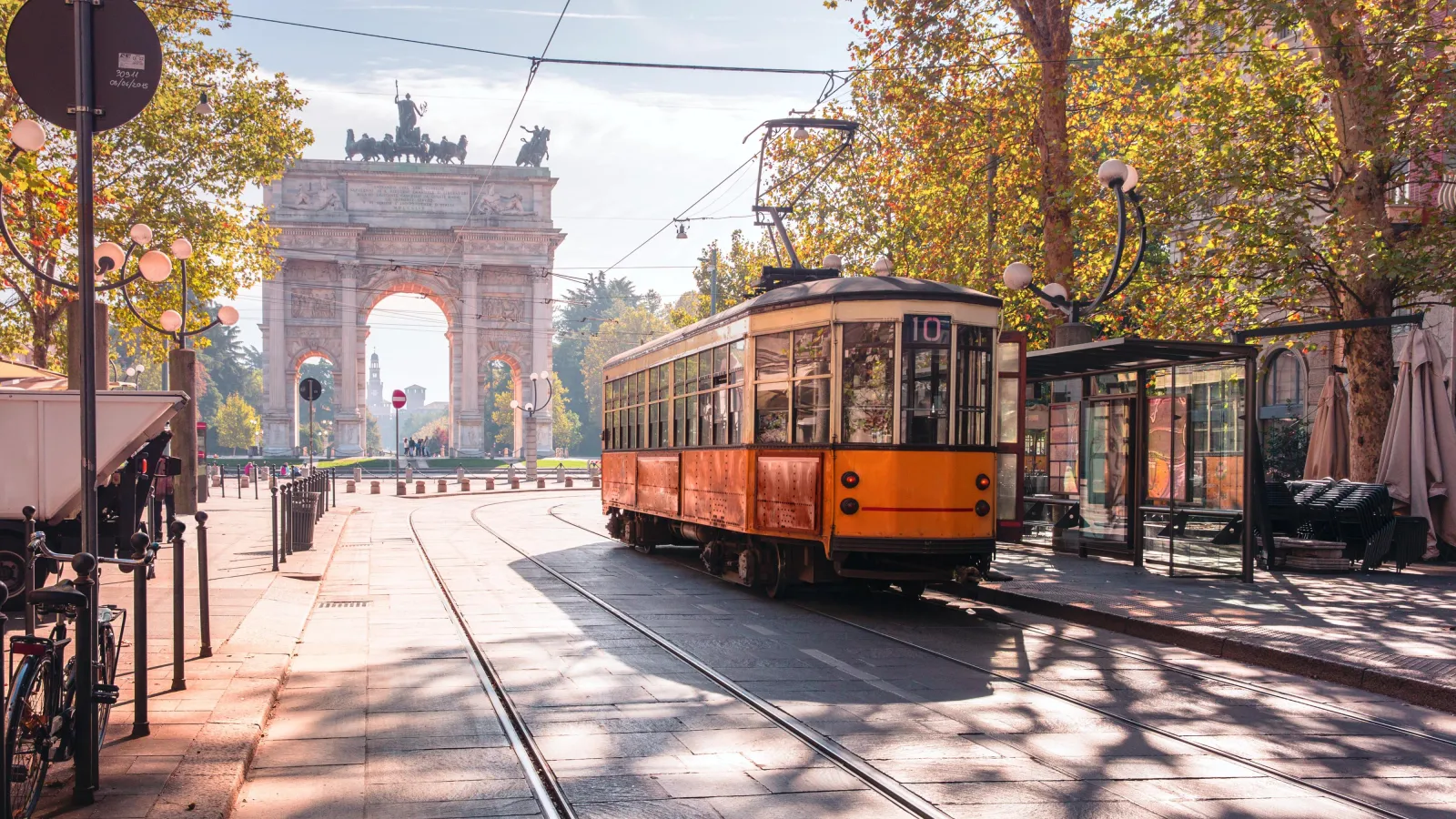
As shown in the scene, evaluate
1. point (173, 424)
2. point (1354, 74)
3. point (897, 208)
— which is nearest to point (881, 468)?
point (1354, 74)

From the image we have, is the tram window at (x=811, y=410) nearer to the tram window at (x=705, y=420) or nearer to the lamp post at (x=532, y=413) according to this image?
the tram window at (x=705, y=420)

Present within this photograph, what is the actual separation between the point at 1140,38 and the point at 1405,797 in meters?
16.5

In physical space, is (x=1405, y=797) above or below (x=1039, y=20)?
below

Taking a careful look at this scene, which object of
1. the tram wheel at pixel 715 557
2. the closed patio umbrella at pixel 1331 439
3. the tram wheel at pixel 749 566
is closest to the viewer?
the tram wheel at pixel 749 566

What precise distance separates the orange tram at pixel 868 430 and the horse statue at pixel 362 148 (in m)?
63.2

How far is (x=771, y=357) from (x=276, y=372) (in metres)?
65.2

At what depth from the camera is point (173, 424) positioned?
782 inches

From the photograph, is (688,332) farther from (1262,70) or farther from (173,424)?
(1262,70)

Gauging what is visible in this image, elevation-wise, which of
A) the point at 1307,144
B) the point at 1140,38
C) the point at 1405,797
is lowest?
the point at 1405,797

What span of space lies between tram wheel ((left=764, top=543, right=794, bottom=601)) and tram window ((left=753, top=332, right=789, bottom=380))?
1.72 meters

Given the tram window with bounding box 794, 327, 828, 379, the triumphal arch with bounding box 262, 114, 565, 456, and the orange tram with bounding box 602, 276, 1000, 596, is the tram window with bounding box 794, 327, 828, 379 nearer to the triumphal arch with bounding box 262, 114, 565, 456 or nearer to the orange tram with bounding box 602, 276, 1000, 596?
the orange tram with bounding box 602, 276, 1000, 596

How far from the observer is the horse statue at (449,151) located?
73.9m

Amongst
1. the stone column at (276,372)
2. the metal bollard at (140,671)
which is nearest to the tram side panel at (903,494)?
the metal bollard at (140,671)

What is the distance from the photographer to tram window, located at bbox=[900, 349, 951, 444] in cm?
1198
